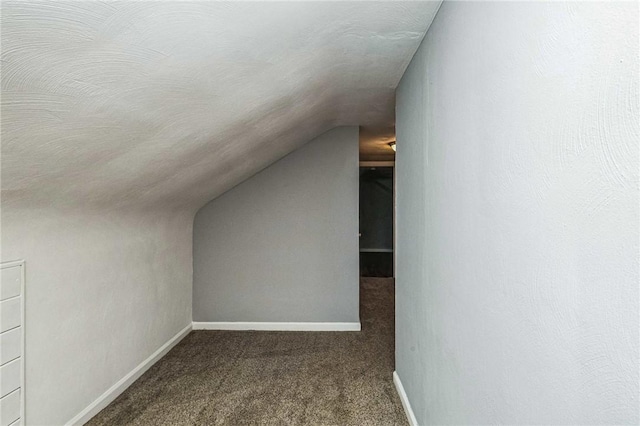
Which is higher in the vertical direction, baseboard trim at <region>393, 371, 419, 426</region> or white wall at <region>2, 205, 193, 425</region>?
white wall at <region>2, 205, 193, 425</region>

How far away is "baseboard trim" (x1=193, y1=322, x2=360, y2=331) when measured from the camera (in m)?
4.12

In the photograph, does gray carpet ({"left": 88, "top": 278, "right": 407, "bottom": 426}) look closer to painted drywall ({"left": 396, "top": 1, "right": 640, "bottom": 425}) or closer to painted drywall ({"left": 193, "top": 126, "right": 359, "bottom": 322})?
painted drywall ({"left": 193, "top": 126, "right": 359, "bottom": 322})

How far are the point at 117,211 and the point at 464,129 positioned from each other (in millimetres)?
2206

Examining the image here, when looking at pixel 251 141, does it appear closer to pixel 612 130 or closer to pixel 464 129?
pixel 464 129

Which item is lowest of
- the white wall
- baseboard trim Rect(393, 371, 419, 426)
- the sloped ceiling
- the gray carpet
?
the gray carpet

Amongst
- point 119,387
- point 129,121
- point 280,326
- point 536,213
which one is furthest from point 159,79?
point 280,326

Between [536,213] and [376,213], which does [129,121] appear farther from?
[376,213]

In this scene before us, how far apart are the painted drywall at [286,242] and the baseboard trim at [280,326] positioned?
5cm

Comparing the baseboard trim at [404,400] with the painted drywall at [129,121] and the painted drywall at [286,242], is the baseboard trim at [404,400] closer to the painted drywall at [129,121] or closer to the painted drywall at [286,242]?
the painted drywall at [286,242]

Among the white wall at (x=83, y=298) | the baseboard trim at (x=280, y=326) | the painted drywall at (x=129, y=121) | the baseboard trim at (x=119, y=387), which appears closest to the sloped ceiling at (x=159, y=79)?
the painted drywall at (x=129, y=121)

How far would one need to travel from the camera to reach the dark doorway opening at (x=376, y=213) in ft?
30.5

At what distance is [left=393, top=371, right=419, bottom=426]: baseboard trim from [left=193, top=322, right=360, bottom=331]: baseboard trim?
128 cm

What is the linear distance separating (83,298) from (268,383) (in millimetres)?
1373

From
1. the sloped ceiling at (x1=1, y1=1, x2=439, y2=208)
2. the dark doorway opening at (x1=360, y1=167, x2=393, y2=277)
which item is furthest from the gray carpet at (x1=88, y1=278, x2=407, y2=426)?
the dark doorway opening at (x1=360, y1=167, x2=393, y2=277)
